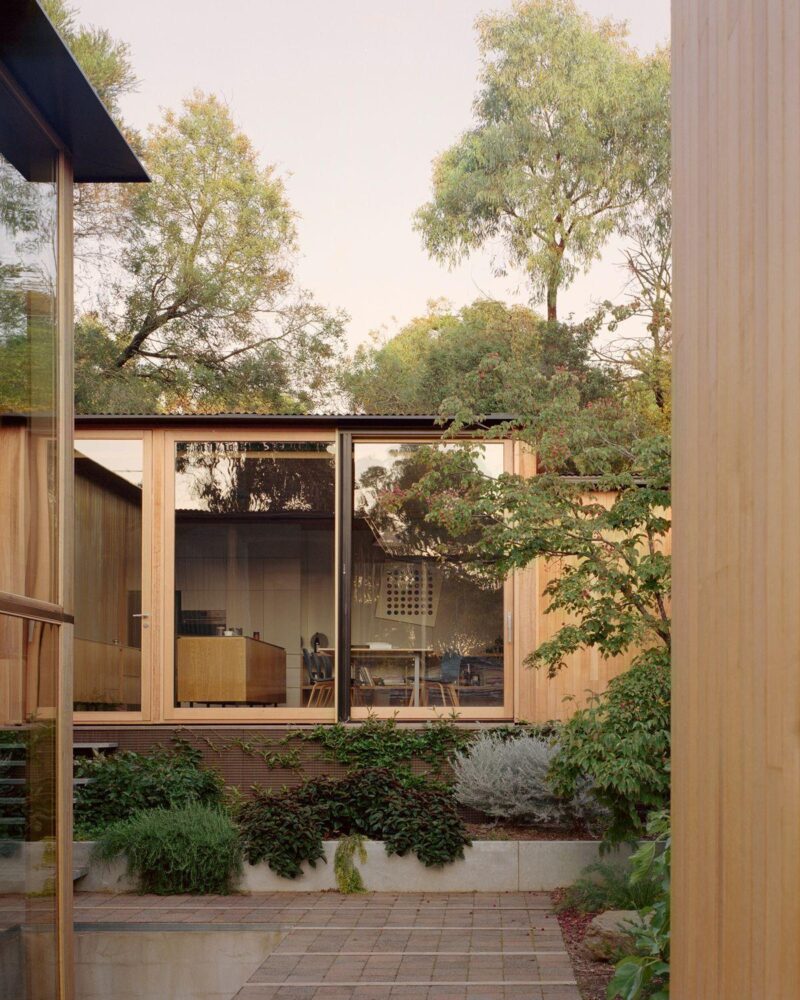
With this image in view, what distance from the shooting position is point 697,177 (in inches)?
97.4

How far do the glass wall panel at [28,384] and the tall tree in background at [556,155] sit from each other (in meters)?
19.2

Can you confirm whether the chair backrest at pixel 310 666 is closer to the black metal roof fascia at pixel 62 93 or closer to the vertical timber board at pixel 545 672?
the vertical timber board at pixel 545 672

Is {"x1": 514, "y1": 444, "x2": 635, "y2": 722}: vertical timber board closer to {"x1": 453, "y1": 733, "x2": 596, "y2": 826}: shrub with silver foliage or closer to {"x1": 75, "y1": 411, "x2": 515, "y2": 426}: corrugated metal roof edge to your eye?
{"x1": 75, "y1": 411, "x2": 515, "y2": 426}: corrugated metal roof edge

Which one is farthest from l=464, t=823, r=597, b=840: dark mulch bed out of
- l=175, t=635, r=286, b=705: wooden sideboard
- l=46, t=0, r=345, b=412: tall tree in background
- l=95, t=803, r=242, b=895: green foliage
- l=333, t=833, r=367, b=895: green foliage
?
l=46, t=0, r=345, b=412: tall tree in background

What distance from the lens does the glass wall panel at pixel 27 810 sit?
3719 millimetres

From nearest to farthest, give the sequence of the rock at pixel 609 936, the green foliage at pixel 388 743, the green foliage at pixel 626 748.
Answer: the rock at pixel 609 936, the green foliage at pixel 626 748, the green foliage at pixel 388 743

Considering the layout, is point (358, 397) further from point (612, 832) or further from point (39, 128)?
point (39, 128)

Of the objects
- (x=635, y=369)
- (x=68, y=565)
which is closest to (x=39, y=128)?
(x=68, y=565)

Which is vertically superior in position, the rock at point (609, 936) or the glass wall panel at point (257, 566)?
the glass wall panel at point (257, 566)

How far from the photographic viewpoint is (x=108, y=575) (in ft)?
34.9

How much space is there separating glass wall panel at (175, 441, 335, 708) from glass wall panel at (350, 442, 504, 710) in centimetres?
29

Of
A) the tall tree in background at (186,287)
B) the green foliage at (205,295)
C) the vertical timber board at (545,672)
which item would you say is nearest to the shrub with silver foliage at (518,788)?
the vertical timber board at (545,672)

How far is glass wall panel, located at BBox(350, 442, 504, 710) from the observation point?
1046 cm

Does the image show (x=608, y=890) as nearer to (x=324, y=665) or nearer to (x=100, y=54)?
(x=324, y=665)
